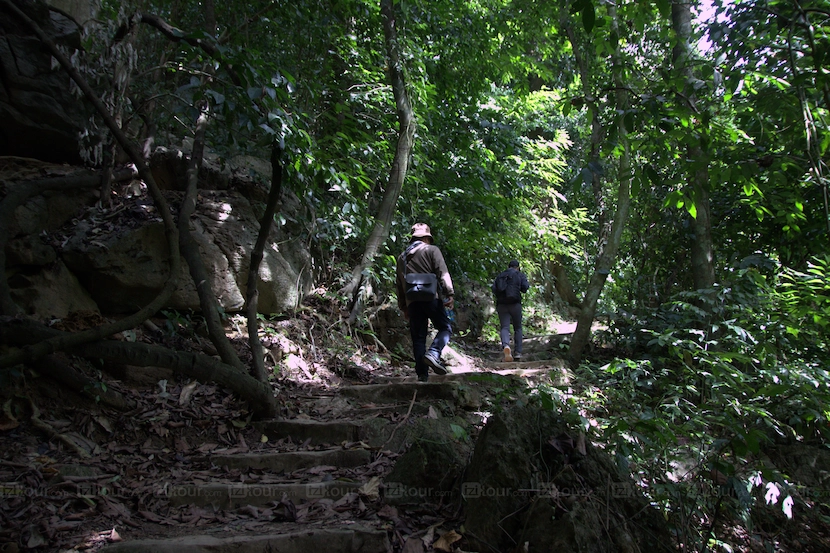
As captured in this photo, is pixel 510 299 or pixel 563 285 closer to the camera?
pixel 510 299

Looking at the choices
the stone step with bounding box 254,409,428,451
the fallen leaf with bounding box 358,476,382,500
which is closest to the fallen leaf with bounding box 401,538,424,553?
the fallen leaf with bounding box 358,476,382,500

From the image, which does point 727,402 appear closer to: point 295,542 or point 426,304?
point 426,304

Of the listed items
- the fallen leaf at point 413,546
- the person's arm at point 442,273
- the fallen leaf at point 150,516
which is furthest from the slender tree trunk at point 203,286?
the fallen leaf at point 413,546

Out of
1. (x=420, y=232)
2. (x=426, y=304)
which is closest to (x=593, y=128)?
A: (x=420, y=232)

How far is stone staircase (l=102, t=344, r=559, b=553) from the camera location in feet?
8.51

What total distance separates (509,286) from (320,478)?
624 cm

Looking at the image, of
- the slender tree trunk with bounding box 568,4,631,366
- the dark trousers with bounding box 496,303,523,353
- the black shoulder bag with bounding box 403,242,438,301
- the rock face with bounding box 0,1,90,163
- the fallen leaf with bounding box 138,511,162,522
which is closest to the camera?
the fallen leaf with bounding box 138,511,162,522

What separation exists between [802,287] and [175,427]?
6729 millimetres

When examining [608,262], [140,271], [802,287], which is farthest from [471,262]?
[140,271]

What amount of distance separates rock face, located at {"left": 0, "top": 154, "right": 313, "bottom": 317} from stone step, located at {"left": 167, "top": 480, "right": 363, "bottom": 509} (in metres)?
2.35

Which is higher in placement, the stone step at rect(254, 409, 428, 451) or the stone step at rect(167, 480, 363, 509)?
the stone step at rect(254, 409, 428, 451)

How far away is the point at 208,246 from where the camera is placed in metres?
5.88

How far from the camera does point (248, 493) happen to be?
10.7 feet

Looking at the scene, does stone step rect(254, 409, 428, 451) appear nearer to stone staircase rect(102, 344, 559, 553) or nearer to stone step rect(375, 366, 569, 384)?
stone staircase rect(102, 344, 559, 553)
